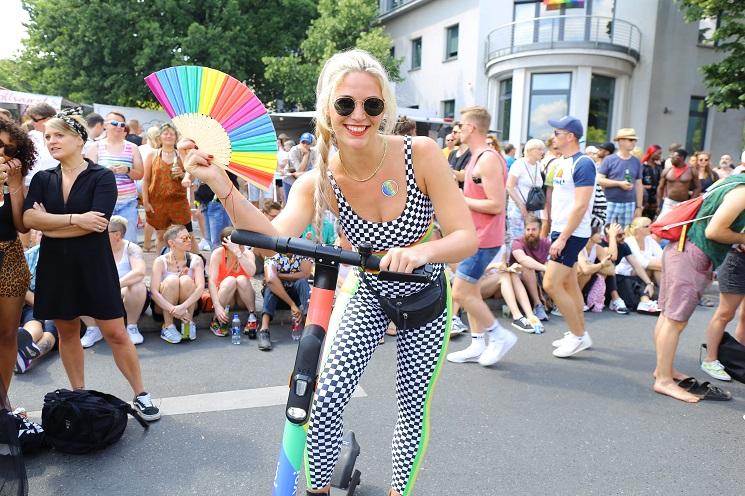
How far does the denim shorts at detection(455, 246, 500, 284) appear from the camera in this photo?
454cm

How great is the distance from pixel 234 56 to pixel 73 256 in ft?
68.7

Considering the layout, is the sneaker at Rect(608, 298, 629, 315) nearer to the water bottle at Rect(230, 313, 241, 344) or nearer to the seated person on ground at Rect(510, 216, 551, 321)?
the seated person on ground at Rect(510, 216, 551, 321)

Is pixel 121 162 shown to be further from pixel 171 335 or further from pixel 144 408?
pixel 144 408

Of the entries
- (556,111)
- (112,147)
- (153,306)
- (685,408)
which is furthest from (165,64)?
(685,408)

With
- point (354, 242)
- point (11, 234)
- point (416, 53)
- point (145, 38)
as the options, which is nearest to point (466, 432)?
point (354, 242)

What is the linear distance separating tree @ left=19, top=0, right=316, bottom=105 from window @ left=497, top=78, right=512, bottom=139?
29.6ft

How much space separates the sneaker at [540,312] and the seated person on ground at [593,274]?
2.46ft

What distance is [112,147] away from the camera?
236 inches

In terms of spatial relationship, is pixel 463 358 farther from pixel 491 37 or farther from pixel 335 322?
pixel 491 37

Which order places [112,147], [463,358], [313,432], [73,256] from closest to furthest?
[313,432], [73,256], [463,358], [112,147]

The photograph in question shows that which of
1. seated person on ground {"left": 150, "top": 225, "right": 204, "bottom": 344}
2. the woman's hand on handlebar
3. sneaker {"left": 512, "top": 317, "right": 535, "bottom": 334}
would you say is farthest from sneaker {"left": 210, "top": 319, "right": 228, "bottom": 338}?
the woman's hand on handlebar

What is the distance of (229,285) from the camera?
5539mm

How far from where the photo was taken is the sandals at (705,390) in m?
4.11

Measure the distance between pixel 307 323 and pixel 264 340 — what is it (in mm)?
3589
